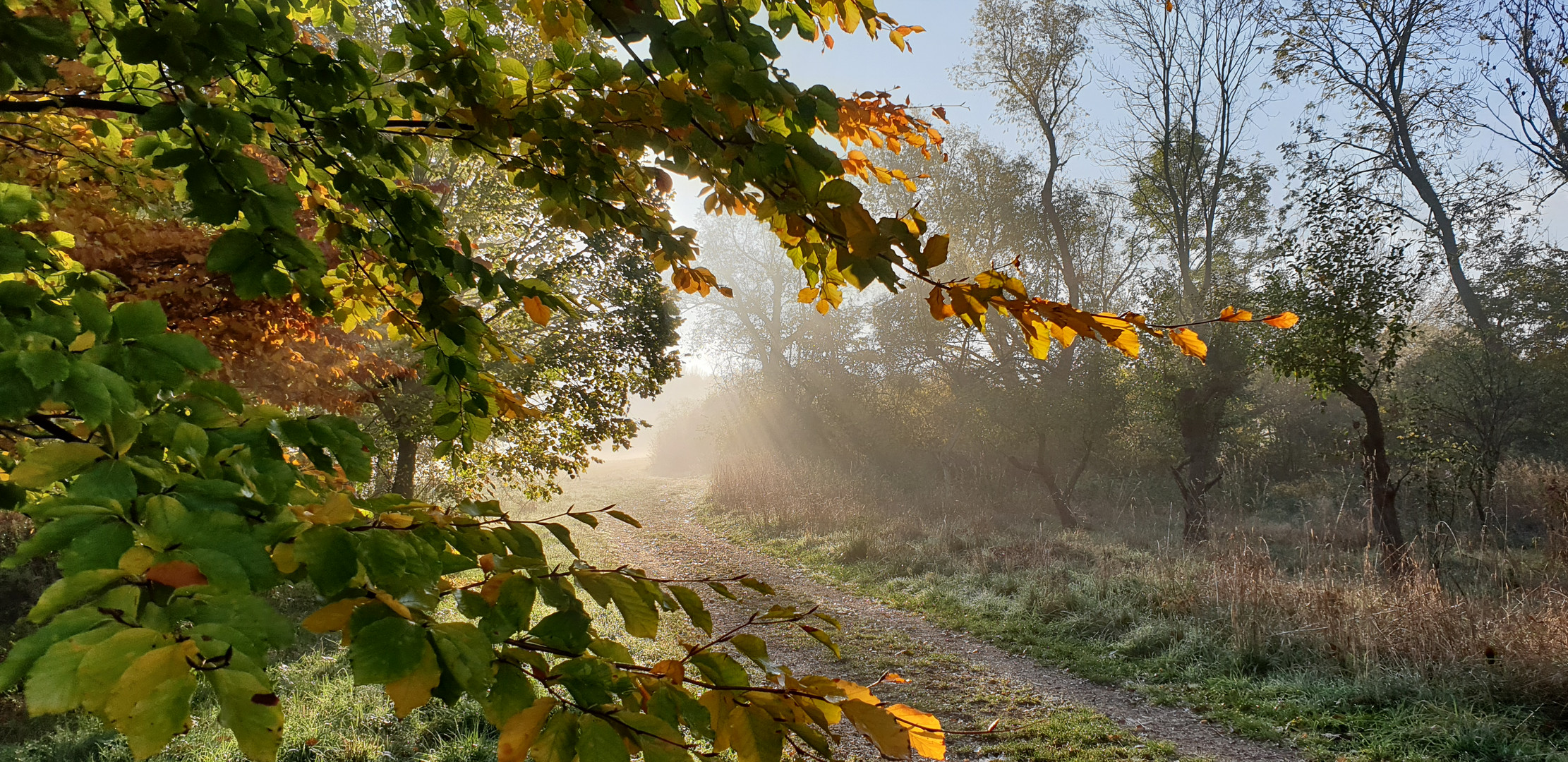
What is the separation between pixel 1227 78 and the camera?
619 inches

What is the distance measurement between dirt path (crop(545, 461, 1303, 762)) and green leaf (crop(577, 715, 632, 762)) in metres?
4.50

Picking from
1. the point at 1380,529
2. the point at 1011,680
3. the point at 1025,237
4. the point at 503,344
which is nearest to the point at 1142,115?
the point at 1025,237

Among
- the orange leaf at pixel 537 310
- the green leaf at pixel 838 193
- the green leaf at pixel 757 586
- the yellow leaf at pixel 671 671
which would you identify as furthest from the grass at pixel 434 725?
the green leaf at pixel 838 193

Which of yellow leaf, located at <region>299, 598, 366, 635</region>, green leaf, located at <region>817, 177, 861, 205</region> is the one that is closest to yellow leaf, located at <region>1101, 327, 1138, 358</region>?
green leaf, located at <region>817, 177, 861, 205</region>

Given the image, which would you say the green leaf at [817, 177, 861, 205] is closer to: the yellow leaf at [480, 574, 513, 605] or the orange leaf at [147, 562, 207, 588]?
the yellow leaf at [480, 574, 513, 605]

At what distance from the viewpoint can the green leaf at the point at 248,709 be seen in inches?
28.3

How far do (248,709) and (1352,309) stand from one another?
13362mm

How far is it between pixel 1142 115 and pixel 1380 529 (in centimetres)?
1071

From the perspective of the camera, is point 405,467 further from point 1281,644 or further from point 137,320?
point 1281,644

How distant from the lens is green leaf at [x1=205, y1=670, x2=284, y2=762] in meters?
0.72

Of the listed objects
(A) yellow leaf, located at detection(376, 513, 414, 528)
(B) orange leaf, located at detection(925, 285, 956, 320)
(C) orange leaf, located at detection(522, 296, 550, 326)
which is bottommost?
(A) yellow leaf, located at detection(376, 513, 414, 528)

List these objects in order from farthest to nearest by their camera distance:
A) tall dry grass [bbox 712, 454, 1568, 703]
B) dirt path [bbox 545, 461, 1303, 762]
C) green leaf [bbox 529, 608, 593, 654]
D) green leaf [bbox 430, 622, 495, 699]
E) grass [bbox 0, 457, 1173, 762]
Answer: tall dry grass [bbox 712, 454, 1568, 703]
dirt path [bbox 545, 461, 1303, 762]
grass [bbox 0, 457, 1173, 762]
green leaf [bbox 529, 608, 593, 654]
green leaf [bbox 430, 622, 495, 699]

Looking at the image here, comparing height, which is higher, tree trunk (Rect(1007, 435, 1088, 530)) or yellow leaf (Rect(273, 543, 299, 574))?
yellow leaf (Rect(273, 543, 299, 574))

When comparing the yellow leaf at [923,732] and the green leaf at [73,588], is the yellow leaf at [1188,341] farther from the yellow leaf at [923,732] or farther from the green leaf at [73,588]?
the green leaf at [73,588]
